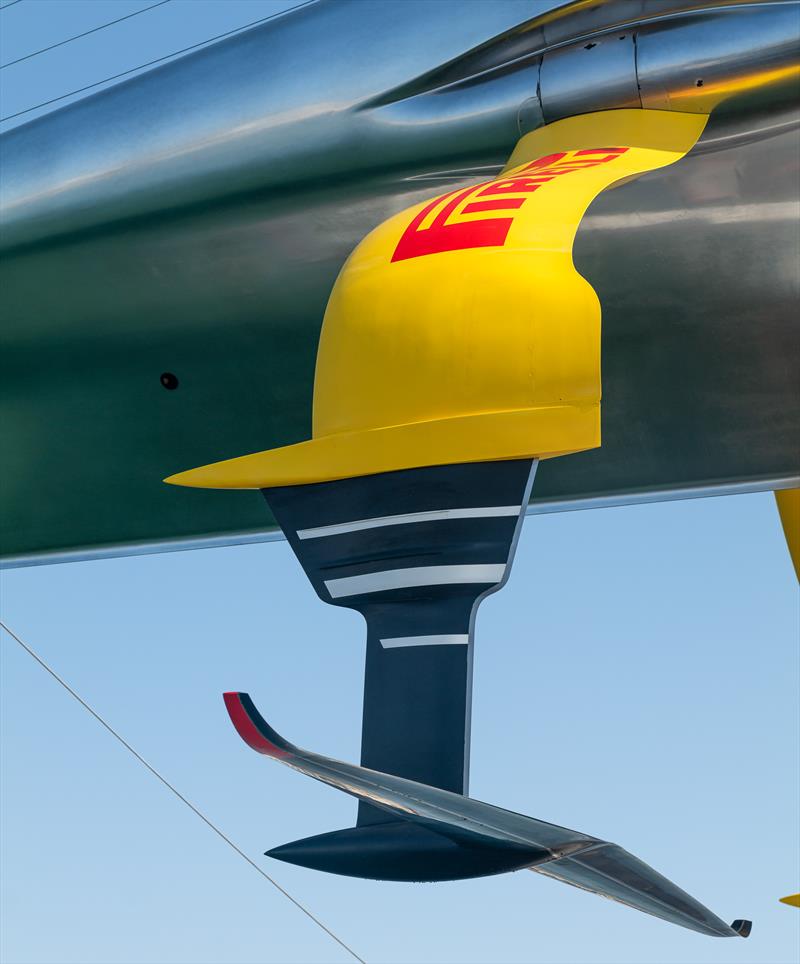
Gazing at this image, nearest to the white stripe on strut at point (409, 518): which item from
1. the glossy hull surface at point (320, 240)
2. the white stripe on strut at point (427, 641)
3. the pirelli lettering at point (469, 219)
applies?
the white stripe on strut at point (427, 641)

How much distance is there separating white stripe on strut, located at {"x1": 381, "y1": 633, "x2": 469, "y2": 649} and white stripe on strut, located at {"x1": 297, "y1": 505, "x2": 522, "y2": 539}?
0.60 ft

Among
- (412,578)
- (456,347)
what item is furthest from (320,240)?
(412,578)

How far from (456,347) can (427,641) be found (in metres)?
0.47

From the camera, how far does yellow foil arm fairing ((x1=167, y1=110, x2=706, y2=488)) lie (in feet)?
6.54

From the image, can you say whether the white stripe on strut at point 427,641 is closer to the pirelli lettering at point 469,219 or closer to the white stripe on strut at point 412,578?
the white stripe on strut at point 412,578

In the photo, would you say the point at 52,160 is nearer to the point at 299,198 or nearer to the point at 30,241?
the point at 30,241

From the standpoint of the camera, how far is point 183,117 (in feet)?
11.2

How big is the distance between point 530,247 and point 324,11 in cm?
149

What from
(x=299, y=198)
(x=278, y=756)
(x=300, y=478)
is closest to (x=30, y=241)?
(x=299, y=198)

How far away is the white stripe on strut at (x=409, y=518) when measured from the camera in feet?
6.60

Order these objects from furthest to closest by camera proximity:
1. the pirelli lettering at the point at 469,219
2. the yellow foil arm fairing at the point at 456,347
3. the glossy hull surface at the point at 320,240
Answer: the glossy hull surface at the point at 320,240, the pirelli lettering at the point at 469,219, the yellow foil arm fairing at the point at 456,347

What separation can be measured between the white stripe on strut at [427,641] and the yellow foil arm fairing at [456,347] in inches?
10.8

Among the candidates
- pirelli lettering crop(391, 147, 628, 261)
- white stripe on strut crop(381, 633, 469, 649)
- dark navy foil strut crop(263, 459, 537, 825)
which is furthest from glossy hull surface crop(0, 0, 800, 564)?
white stripe on strut crop(381, 633, 469, 649)

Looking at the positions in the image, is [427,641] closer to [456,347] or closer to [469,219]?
[456,347]
